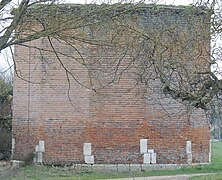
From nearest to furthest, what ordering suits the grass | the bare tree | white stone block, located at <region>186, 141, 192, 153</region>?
the bare tree
the grass
white stone block, located at <region>186, 141, 192, 153</region>

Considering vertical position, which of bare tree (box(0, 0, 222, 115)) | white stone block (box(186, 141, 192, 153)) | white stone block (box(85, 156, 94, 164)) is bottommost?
white stone block (box(85, 156, 94, 164))

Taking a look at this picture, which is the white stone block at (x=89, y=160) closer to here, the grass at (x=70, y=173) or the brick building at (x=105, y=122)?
the brick building at (x=105, y=122)

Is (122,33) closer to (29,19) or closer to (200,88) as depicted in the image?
(29,19)

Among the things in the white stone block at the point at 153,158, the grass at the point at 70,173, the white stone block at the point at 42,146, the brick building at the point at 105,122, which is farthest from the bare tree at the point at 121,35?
the white stone block at the point at 42,146

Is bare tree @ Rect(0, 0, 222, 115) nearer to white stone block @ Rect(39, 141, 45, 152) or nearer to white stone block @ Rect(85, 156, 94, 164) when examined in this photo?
white stone block @ Rect(85, 156, 94, 164)

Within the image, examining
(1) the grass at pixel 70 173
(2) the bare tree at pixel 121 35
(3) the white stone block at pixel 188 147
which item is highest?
(2) the bare tree at pixel 121 35

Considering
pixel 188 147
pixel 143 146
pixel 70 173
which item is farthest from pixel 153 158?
pixel 70 173

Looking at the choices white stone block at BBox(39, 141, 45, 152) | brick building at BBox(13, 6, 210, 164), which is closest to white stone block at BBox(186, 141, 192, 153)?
brick building at BBox(13, 6, 210, 164)

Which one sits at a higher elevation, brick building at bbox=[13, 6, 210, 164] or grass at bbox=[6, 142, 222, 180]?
brick building at bbox=[13, 6, 210, 164]

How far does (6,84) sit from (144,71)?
39.8 ft

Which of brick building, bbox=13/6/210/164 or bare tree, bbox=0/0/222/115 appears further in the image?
brick building, bbox=13/6/210/164

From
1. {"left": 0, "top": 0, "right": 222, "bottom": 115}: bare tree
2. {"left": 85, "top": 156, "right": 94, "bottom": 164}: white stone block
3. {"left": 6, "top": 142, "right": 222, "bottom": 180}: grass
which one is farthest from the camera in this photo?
{"left": 85, "top": 156, "right": 94, "bottom": 164}: white stone block

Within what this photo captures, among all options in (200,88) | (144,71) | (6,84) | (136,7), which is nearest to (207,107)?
(200,88)

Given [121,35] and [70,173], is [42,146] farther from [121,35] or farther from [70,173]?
[121,35]
